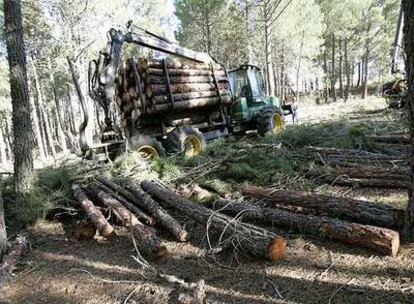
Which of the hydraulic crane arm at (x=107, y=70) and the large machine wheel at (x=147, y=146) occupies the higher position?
the hydraulic crane arm at (x=107, y=70)

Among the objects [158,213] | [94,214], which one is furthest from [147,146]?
[158,213]

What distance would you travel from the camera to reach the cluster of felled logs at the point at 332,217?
3348mm

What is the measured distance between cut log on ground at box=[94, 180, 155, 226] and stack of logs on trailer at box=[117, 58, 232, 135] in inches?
109

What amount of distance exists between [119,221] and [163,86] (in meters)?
4.28

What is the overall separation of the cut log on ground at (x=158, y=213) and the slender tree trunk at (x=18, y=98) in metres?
1.70

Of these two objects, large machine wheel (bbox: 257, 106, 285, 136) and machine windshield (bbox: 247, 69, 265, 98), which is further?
machine windshield (bbox: 247, 69, 265, 98)

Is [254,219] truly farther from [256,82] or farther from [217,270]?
[256,82]

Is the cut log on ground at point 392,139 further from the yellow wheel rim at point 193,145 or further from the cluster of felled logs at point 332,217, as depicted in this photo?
the yellow wheel rim at point 193,145

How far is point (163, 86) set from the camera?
8.53 meters

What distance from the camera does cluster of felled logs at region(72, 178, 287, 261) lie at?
3594 millimetres

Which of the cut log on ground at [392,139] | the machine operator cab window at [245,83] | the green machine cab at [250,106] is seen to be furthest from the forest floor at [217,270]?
the machine operator cab window at [245,83]

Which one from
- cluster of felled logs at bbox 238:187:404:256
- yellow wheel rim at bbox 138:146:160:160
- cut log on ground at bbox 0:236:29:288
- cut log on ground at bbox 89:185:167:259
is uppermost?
yellow wheel rim at bbox 138:146:160:160

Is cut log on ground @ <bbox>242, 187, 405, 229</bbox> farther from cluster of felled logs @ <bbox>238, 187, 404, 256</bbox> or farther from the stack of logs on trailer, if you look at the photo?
the stack of logs on trailer

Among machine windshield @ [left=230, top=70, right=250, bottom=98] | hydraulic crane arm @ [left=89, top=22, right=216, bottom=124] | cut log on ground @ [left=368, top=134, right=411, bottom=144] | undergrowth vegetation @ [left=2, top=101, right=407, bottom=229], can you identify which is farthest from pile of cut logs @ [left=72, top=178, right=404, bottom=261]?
machine windshield @ [left=230, top=70, right=250, bottom=98]
